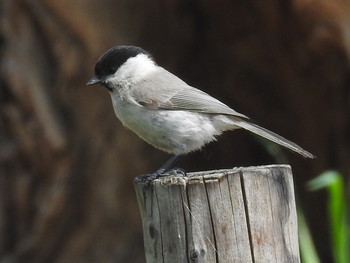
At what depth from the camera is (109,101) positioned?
7.05 m

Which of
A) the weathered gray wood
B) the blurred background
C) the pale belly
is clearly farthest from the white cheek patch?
the blurred background

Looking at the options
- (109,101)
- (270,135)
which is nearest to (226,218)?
(270,135)

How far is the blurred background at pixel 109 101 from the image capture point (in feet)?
21.7

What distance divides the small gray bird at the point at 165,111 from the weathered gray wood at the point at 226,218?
103cm

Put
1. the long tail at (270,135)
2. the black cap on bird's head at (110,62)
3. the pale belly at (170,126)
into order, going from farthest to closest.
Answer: the black cap on bird's head at (110,62) → the pale belly at (170,126) → the long tail at (270,135)

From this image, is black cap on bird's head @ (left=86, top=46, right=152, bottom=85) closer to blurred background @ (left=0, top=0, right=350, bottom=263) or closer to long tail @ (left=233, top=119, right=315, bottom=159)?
long tail @ (left=233, top=119, right=315, bottom=159)

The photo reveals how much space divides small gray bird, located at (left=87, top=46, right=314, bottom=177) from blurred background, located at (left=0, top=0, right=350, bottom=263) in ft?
6.66

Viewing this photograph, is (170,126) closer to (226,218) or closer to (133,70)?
(133,70)

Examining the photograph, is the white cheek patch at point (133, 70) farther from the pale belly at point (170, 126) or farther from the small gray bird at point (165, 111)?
the pale belly at point (170, 126)

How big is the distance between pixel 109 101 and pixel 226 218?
4099 millimetres

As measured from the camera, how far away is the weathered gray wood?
3.10m

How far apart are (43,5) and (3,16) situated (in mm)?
376

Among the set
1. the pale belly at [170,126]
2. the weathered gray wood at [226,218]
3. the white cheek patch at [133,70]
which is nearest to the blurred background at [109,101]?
the white cheek patch at [133,70]

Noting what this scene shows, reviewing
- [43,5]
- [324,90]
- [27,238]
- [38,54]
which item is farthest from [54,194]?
[324,90]
